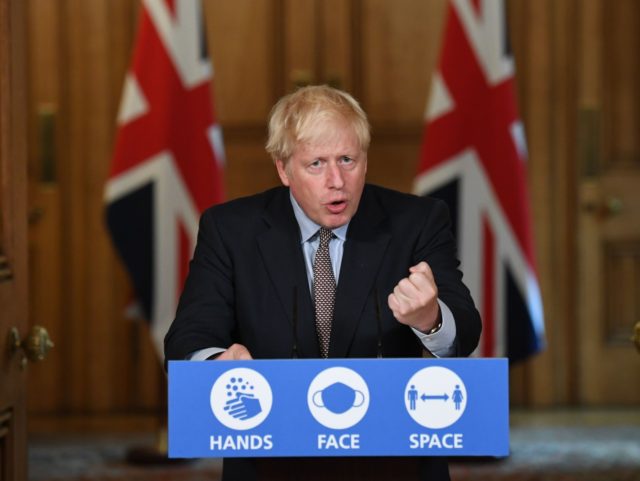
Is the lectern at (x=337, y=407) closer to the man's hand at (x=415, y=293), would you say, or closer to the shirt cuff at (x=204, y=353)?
the man's hand at (x=415, y=293)

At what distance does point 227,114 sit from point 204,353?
12.1ft

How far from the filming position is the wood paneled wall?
5984 millimetres

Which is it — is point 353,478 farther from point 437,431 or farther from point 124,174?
point 124,174

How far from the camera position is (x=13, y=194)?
2672mm

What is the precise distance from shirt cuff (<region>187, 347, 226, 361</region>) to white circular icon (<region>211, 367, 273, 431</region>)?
0.44 metres

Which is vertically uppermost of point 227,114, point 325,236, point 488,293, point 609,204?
point 227,114

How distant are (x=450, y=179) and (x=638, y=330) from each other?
254 centimetres

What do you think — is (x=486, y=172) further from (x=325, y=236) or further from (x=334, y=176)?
(x=334, y=176)

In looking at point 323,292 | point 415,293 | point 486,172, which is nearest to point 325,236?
point 323,292

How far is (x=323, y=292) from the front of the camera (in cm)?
265

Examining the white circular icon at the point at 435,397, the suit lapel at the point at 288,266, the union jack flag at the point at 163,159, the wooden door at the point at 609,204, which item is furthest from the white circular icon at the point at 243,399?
the wooden door at the point at 609,204

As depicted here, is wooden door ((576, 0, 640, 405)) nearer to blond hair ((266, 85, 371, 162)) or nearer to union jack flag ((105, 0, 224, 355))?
union jack flag ((105, 0, 224, 355))

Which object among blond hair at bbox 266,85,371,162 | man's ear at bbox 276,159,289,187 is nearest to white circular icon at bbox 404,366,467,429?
blond hair at bbox 266,85,371,162

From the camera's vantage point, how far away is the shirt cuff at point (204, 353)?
2.44 meters
